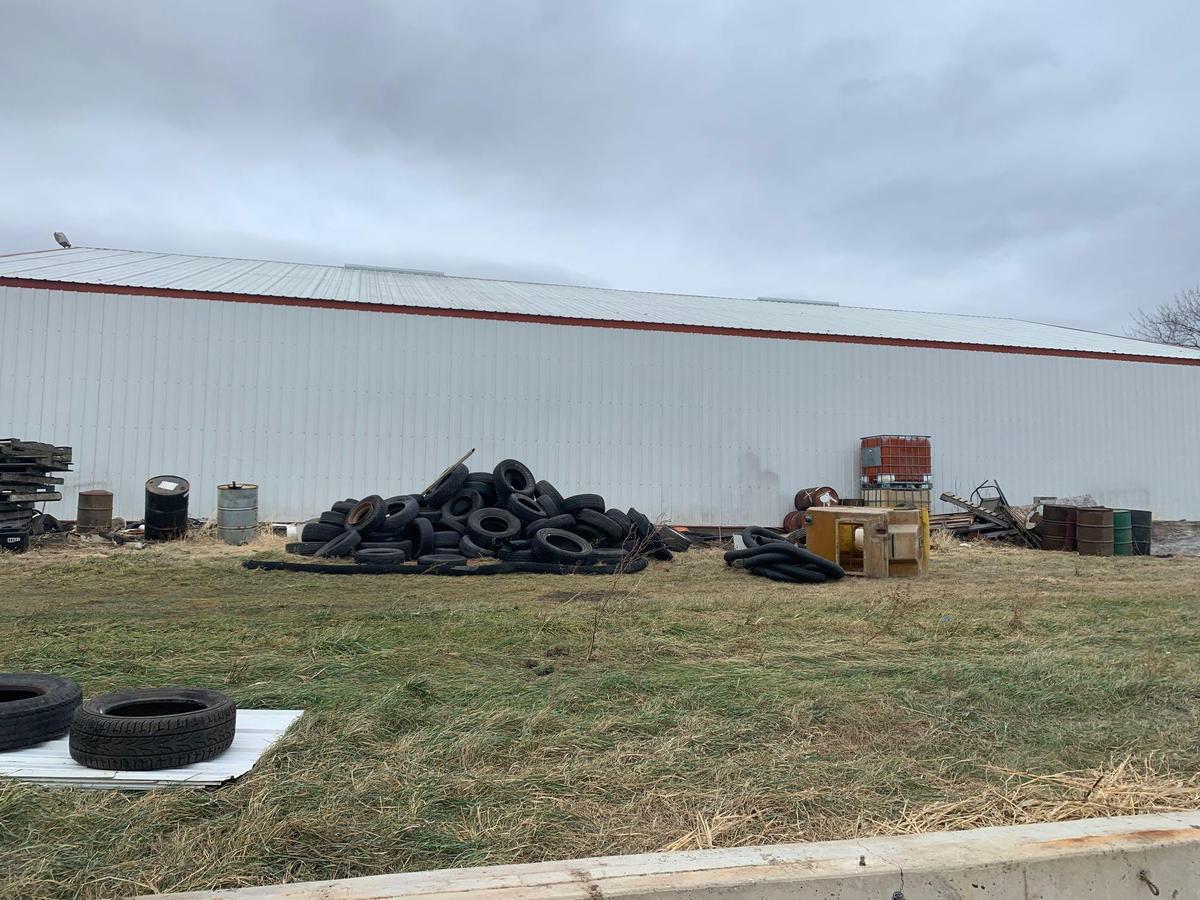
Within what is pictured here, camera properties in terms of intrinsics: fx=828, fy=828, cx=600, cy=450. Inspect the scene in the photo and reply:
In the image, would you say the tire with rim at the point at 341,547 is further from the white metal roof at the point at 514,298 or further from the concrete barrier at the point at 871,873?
the concrete barrier at the point at 871,873

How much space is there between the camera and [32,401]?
56.1 feet

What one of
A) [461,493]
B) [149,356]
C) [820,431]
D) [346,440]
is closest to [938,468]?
[820,431]

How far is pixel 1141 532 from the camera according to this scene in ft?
60.5

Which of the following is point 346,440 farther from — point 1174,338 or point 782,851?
point 1174,338

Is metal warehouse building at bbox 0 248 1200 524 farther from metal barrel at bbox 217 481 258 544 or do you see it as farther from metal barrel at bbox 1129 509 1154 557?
metal barrel at bbox 1129 509 1154 557

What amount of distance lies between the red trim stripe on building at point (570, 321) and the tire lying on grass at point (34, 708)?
583 inches

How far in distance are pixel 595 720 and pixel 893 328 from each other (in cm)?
2427

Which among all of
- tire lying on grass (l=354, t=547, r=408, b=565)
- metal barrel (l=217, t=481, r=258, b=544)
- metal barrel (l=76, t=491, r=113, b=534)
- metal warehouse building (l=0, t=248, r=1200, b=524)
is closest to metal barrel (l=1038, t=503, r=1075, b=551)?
metal warehouse building (l=0, t=248, r=1200, b=524)

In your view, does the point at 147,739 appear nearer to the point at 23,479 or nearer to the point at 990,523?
the point at 23,479

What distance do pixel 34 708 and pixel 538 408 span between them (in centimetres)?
1547

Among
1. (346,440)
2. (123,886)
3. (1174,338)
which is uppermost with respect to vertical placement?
(1174,338)

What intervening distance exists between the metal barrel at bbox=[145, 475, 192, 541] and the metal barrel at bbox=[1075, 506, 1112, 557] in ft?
59.9

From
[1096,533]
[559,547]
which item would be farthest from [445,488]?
[1096,533]

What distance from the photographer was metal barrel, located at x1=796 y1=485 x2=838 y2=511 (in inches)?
779
